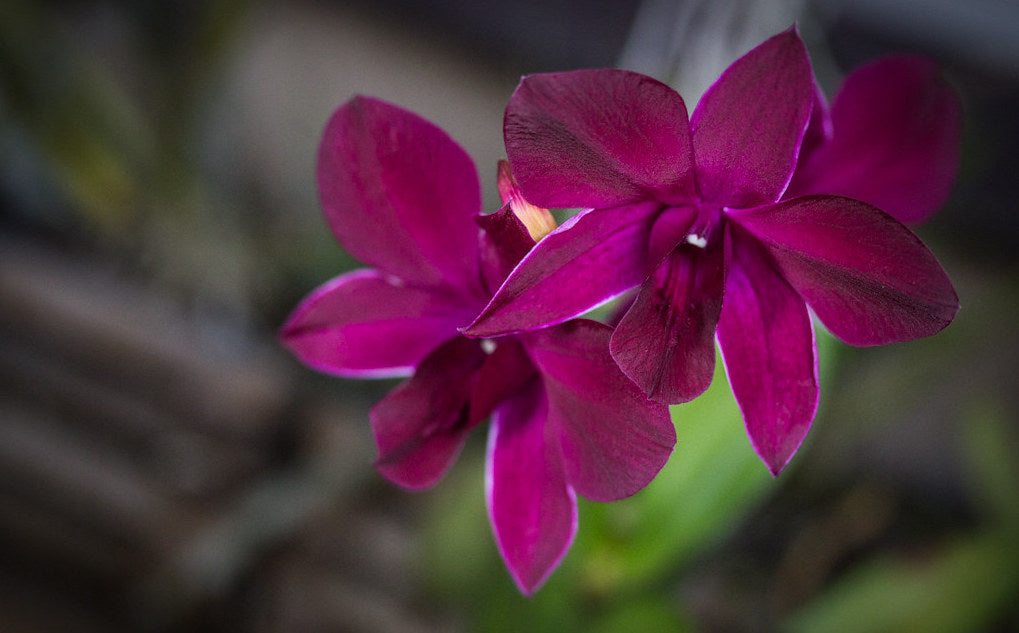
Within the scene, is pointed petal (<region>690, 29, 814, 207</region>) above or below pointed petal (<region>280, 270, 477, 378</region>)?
above

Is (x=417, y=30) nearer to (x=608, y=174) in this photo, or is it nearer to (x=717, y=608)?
(x=717, y=608)

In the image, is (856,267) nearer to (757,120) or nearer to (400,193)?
(757,120)

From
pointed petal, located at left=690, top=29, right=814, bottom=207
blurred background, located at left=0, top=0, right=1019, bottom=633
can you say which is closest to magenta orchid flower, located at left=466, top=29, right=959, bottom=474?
pointed petal, located at left=690, top=29, right=814, bottom=207

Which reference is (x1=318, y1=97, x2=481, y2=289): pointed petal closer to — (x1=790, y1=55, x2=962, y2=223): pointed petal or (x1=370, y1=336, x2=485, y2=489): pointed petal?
(x1=370, y1=336, x2=485, y2=489): pointed petal

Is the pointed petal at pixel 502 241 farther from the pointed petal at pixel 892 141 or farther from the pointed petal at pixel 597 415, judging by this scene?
the pointed petal at pixel 892 141

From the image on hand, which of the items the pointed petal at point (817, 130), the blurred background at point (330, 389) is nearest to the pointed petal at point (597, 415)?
the pointed petal at point (817, 130)

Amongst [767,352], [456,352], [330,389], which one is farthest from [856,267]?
[330,389]

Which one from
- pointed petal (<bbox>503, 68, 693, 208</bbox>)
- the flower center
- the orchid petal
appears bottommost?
the orchid petal

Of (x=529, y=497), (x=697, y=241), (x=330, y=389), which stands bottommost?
(x=330, y=389)
